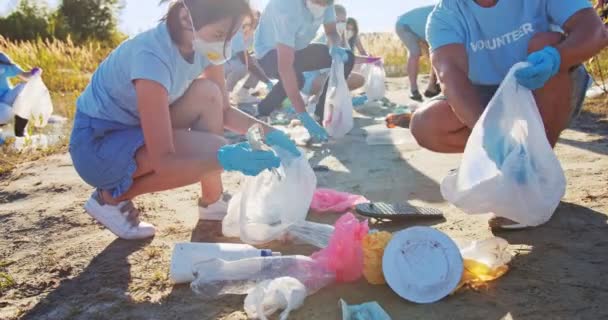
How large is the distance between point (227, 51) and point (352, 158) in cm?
148

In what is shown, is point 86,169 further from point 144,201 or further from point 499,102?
point 499,102

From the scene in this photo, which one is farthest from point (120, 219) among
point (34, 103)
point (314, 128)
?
point (34, 103)

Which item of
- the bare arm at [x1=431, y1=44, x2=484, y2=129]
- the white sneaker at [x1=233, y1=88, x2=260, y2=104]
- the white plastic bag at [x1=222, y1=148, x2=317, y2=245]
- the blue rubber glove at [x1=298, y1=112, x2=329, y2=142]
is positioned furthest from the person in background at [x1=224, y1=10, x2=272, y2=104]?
the white plastic bag at [x1=222, y1=148, x2=317, y2=245]

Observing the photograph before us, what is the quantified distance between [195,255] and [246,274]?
0.22m

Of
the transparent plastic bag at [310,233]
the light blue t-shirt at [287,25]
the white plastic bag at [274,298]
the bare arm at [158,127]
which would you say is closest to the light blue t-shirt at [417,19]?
the light blue t-shirt at [287,25]

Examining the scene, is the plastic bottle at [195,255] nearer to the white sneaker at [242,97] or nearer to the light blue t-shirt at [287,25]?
the light blue t-shirt at [287,25]

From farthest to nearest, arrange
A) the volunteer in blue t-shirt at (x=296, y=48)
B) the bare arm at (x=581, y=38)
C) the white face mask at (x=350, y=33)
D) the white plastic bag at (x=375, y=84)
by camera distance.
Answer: the white face mask at (x=350, y=33) < the white plastic bag at (x=375, y=84) < the volunteer in blue t-shirt at (x=296, y=48) < the bare arm at (x=581, y=38)

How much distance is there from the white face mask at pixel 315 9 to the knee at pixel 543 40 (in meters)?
1.86

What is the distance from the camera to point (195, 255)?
178 centimetres

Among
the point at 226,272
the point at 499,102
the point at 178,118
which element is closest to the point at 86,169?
the point at 178,118

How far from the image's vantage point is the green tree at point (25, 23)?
13.9 metres

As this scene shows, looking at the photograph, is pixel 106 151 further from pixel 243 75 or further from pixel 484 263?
pixel 243 75

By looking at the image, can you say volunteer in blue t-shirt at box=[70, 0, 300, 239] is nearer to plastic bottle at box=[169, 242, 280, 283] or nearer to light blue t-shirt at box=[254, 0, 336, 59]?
plastic bottle at box=[169, 242, 280, 283]

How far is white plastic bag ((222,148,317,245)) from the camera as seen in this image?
1.98 meters
